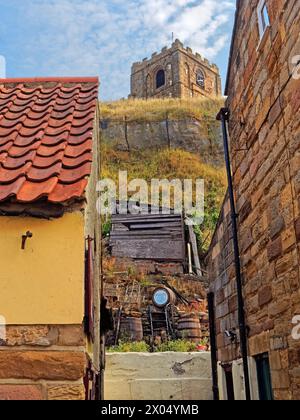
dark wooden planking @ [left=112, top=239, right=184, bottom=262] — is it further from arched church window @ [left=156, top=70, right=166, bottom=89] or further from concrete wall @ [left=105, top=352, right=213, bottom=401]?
arched church window @ [left=156, top=70, right=166, bottom=89]

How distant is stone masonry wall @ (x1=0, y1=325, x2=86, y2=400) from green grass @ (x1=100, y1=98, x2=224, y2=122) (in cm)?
3170

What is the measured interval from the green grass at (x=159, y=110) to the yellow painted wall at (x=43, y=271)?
103ft

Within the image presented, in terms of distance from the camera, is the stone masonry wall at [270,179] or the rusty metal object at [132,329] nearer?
the stone masonry wall at [270,179]

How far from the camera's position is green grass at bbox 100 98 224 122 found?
34.6 m

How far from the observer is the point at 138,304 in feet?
54.4

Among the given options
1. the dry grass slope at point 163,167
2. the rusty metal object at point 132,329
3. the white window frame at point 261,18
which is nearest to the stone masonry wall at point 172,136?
the dry grass slope at point 163,167

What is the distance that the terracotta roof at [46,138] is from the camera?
12.8 feet

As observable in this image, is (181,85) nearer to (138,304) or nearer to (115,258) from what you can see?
(115,258)

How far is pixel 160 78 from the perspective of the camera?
4488cm

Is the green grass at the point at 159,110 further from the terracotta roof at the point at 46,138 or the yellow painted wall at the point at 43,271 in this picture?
the yellow painted wall at the point at 43,271

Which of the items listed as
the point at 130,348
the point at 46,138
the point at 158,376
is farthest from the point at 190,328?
the point at 46,138

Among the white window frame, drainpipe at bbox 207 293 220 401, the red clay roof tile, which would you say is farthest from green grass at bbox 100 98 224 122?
the red clay roof tile
